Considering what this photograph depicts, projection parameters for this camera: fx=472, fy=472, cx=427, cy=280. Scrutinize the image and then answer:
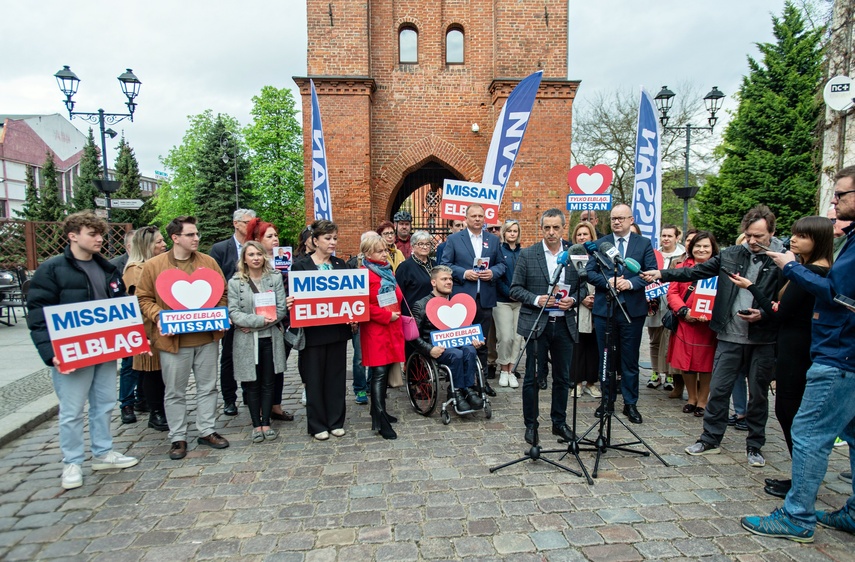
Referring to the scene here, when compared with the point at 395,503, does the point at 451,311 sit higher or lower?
higher

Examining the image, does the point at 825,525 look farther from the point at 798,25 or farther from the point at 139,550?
the point at 798,25

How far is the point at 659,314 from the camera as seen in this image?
20.6 feet

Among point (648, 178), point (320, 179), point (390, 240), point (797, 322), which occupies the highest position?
point (320, 179)

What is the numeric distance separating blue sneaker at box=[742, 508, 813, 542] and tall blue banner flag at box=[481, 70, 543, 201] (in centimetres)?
564

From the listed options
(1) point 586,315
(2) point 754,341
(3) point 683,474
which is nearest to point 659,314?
(1) point 586,315

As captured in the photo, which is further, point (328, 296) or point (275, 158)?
point (275, 158)

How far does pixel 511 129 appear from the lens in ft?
25.6

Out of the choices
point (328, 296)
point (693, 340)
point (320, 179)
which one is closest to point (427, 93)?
point (320, 179)

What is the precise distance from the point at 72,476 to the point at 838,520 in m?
5.65

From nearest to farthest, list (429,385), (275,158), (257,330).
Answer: (257,330), (429,385), (275,158)

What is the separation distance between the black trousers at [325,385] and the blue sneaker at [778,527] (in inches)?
137

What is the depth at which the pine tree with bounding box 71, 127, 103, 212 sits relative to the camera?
125 ft

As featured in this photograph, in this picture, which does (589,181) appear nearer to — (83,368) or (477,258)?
(477,258)

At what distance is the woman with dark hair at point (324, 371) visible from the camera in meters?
4.74
